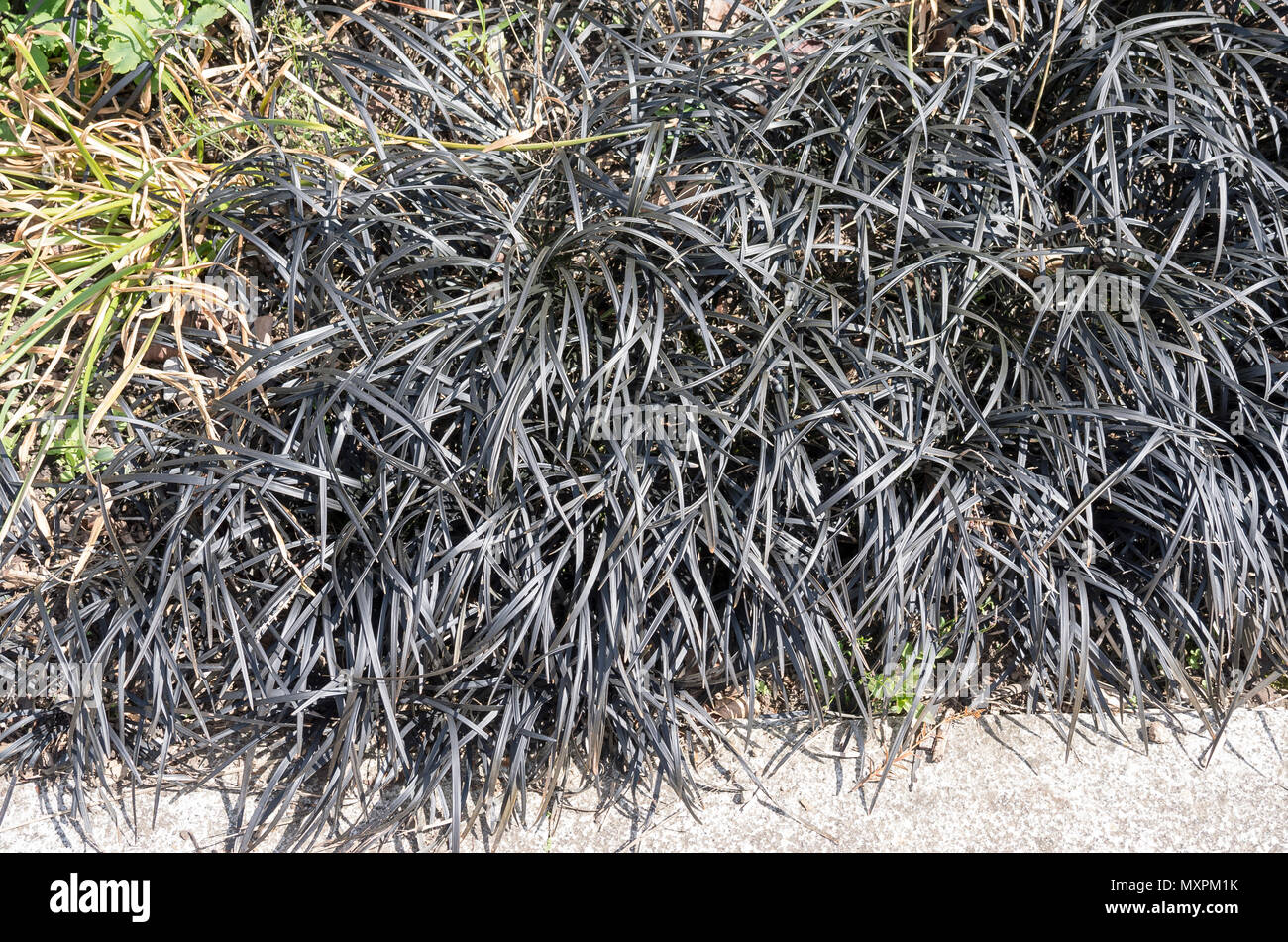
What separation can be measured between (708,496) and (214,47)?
1.96 metres

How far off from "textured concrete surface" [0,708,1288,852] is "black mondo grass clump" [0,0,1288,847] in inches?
4.1

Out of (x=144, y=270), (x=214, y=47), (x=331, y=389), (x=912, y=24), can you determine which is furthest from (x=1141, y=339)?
(x=214, y=47)

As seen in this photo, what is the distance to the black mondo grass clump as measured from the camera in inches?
74.5

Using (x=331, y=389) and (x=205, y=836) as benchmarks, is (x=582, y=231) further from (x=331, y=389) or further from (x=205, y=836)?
(x=205, y=836)

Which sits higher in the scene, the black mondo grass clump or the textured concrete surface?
the black mondo grass clump

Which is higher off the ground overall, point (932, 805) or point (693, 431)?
point (693, 431)

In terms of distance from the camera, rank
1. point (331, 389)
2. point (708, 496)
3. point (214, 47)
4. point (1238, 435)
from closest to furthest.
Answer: point (708, 496), point (331, 389), point (1238, 435), point (214, 47)

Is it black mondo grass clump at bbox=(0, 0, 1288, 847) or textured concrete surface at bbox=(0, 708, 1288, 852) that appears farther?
textured concrete surface at bbox=(0, 708, 1288, 852)

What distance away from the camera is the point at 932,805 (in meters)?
2.04

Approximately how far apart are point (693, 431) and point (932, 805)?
1.09 m

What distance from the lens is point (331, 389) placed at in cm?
194

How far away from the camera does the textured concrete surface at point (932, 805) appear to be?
6.55ft

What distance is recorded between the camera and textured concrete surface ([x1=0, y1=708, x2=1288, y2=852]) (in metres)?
2.00

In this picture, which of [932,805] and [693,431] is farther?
[932,805]
